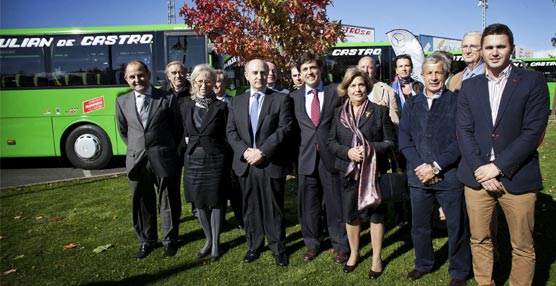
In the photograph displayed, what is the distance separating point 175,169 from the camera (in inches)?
165

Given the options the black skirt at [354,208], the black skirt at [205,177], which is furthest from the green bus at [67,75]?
the black skirt at [354,208]

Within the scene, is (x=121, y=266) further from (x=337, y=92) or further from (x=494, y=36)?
(x=494, y=36)

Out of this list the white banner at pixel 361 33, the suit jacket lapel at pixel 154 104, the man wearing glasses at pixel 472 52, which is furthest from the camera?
the white banner at pixel 361 33

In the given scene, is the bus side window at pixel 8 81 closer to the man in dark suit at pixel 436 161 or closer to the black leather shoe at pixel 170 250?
the black leather shoe at pixel 170 250

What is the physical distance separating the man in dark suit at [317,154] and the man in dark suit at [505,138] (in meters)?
1.25

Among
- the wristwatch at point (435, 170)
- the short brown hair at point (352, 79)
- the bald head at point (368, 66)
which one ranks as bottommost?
the wristwatch at point (435, 170)

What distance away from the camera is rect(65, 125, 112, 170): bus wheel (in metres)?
9.35

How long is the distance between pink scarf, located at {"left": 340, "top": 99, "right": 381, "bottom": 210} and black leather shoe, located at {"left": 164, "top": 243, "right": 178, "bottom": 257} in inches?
84.3


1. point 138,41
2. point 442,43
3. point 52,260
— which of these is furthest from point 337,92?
point 442,43

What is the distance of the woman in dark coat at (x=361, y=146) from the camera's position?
3.44 m

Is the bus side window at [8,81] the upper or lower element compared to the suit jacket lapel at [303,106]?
upper

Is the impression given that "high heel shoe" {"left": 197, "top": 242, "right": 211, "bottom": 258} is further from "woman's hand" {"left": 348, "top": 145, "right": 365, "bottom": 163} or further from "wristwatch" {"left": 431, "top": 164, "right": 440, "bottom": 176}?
"wristwatch" {"left": 431, "top": 164, "right": 440, "bottom": 176}

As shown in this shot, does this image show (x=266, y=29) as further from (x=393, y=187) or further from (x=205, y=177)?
(x=393, y=187)

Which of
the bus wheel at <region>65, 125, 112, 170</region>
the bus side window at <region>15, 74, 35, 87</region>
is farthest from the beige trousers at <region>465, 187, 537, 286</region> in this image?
the bus side window at <region>15, 74, 35, 87</region>
